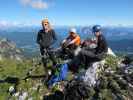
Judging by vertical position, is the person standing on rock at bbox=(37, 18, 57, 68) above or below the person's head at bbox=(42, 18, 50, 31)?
below

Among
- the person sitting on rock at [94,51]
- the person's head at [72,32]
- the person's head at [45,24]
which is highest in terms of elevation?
the person's head at [45,24]

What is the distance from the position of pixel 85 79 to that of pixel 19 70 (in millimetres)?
9419

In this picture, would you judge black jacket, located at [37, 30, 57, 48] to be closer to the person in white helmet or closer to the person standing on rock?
the person standing on rock

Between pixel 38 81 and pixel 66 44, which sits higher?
pixel 66 44

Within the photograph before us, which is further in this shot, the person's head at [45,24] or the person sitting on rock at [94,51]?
the person's head at [45,24]

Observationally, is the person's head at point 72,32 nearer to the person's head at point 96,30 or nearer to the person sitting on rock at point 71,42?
the person sitting on rock at point 71,42

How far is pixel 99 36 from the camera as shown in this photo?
18.9m

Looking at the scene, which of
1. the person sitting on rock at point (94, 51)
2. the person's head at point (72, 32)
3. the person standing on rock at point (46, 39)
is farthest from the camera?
the person standing on rock at point (46, 39)

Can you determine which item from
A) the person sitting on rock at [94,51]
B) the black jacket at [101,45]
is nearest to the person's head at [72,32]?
the person sitting on rock at [94,51]

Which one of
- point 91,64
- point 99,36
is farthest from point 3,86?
point 99,36

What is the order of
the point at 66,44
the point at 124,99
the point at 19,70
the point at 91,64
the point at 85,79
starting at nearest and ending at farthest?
the point at 124,99 → the point at 85,79 → the point at 91,64 → the point at 66,44 → the point at 19,70

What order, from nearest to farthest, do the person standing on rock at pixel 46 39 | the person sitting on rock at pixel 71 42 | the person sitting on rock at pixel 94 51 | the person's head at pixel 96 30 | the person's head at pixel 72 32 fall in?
the person's head at pixel 96 30 < the person sitting on rock at pixel 94 51 < the person's head at pixel 72 32 < the person sitting on rock at pixel 71 42 < the person standing on rock at pixel 46 39

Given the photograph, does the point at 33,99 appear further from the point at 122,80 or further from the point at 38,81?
the point at 122,80

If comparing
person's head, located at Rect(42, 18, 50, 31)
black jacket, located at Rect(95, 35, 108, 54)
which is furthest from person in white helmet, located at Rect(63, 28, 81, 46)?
black jacket, located at Rect(95, 35, 108, 54)
